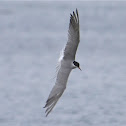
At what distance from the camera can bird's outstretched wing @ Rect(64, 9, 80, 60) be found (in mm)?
7430

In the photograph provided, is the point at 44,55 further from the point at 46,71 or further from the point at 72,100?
the point at 72,100

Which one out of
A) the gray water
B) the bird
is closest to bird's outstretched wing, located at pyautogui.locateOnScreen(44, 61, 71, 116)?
the bird

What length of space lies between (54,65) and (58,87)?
810 cm

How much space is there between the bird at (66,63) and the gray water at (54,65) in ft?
10.7

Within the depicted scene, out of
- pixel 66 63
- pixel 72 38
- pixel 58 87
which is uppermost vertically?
pixel 72 38

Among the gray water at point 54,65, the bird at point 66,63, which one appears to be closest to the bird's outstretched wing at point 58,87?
the bird at point 66,63

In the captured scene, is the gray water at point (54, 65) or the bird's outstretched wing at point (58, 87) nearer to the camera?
the bird's outstretched wing at point (58, 87)

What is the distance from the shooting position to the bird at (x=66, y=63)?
7363mm

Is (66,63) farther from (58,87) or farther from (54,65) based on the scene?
(54,65)

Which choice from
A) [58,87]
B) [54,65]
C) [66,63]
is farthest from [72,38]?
[54,65]

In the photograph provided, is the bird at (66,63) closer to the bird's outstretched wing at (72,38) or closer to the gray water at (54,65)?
the bird's outstretched wing at (72,38)

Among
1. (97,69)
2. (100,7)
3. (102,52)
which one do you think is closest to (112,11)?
(100,7)

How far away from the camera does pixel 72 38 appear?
7570 millimetres

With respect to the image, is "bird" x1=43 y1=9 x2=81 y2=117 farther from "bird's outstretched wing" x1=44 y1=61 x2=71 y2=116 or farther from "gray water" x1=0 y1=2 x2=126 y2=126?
"gray water" x1=0 y1=2 x2=126 y2=126
